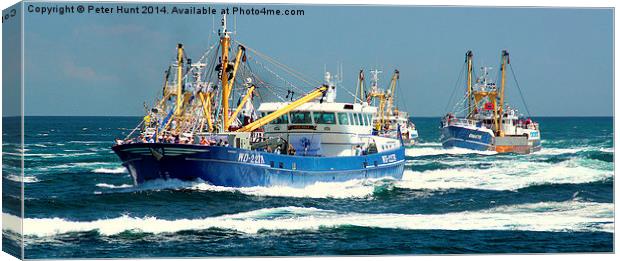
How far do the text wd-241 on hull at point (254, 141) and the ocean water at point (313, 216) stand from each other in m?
0.63

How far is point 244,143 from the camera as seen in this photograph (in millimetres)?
47406

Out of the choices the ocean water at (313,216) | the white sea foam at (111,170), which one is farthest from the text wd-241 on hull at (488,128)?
the white sea foam at (111,170)

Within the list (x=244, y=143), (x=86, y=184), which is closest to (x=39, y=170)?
(x=86, y=184)

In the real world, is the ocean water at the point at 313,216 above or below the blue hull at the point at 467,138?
below

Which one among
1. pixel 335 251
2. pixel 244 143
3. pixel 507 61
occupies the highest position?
pixel 507 61

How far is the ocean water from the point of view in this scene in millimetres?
34062

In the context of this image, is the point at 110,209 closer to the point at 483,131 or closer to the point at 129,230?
the point at 129,230

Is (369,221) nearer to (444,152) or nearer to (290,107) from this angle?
(290,107)

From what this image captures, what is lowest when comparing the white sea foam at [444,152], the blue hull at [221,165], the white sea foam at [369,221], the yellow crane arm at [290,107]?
the white sea foam at [369,221]

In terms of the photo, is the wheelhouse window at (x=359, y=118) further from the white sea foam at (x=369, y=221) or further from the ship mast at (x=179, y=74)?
the white sea foam at (x=369, y=221)

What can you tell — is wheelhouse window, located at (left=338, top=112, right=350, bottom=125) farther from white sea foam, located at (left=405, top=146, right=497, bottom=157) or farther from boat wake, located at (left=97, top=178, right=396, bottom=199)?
white sea foam, located at (left=405, top=146, right=497, bottom=157)

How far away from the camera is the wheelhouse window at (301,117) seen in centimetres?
5100

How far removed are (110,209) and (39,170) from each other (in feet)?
59.5

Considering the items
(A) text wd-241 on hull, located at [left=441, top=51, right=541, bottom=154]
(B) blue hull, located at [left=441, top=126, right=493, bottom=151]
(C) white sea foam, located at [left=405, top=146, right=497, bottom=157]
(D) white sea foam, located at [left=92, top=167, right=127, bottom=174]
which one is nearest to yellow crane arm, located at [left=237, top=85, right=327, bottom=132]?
(D) white sea foam, located at [left=92, top=167, right=127, bottom=174]
